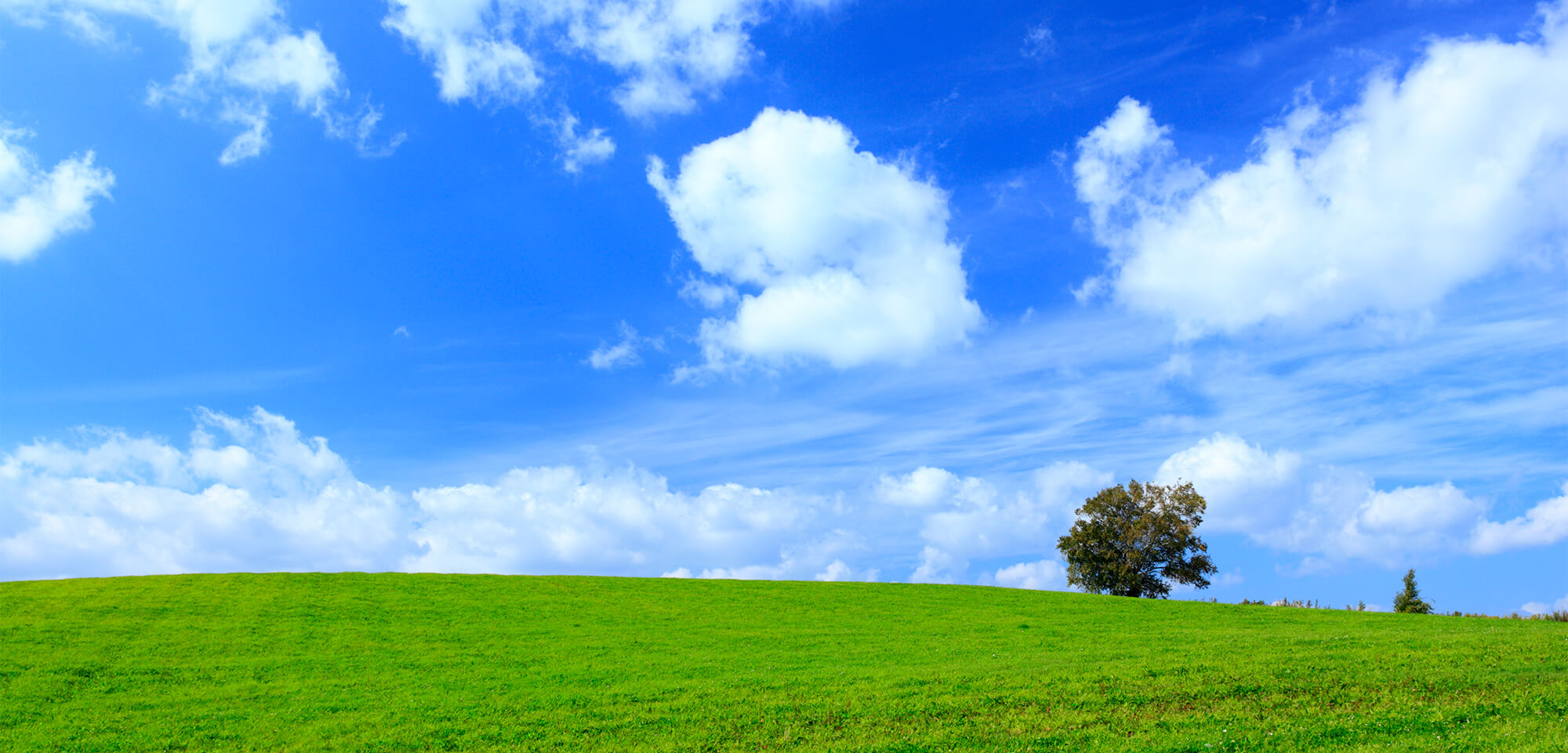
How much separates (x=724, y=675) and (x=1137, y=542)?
54825 mm

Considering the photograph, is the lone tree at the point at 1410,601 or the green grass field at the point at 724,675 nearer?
the green grass field at the point at 724,675

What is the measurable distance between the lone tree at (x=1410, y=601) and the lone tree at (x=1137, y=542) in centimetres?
1423

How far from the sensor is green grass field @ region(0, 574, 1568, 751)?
71.1ft

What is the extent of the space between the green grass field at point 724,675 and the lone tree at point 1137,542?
20123 mm

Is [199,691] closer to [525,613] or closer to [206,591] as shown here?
[525,613]

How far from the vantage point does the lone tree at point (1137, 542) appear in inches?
2849

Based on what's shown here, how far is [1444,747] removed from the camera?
18219 millimetres

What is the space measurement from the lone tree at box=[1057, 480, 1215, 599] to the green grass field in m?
20.1

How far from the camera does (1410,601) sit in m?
67.9

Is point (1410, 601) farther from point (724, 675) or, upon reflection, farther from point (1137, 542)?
point (724, 675)

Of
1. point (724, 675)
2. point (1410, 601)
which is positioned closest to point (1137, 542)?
point (1410, 601)

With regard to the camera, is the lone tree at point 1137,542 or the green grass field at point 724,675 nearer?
the green grass field at point 724,675

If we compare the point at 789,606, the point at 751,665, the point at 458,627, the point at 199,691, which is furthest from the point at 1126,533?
the point at 199,691

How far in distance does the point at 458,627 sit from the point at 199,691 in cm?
1404
